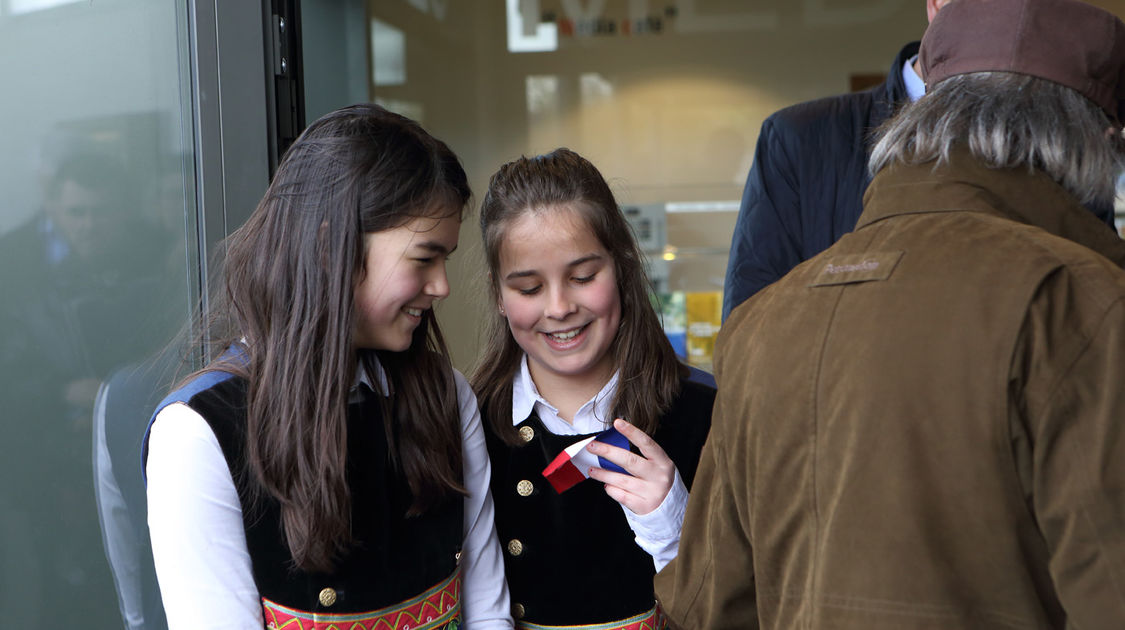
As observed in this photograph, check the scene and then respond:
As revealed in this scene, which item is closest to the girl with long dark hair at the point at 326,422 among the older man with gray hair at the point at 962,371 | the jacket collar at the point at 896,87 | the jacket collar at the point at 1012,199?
the older man with gray hair at the point at 962,371

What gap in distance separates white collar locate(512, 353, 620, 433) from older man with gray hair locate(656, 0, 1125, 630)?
2.10 feet

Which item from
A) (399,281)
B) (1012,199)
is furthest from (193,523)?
(1012,199)

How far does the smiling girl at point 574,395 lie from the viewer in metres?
1.81

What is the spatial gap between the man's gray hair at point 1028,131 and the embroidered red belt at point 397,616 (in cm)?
96

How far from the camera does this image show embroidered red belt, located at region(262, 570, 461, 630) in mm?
1427

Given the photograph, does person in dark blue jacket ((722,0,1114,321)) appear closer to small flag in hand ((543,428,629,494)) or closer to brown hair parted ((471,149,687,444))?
brown hair parted ((471,149,687,444))

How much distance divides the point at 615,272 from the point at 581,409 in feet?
0.88

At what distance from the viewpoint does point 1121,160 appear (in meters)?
1.19

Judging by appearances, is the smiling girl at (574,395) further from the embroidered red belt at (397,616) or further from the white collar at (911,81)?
the white collar at (911,81)

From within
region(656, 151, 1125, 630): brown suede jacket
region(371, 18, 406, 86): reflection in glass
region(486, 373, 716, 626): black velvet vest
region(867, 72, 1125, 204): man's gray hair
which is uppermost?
region(371, 18, 406, 86): reflection in glass

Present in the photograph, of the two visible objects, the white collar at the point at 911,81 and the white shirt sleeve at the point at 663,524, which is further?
the white collar at the point at 911,81

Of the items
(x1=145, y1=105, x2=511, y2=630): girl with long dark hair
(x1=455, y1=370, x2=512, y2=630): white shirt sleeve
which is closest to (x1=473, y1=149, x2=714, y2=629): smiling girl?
(x1=455, y1=370, x2=512, y2=630): white shirt sleeve

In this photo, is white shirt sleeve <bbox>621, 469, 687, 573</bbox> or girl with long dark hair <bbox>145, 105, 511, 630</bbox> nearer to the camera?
girl with long dark hair <bbox>145, 105, 511, 630</bbox>

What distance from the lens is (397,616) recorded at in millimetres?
1508
